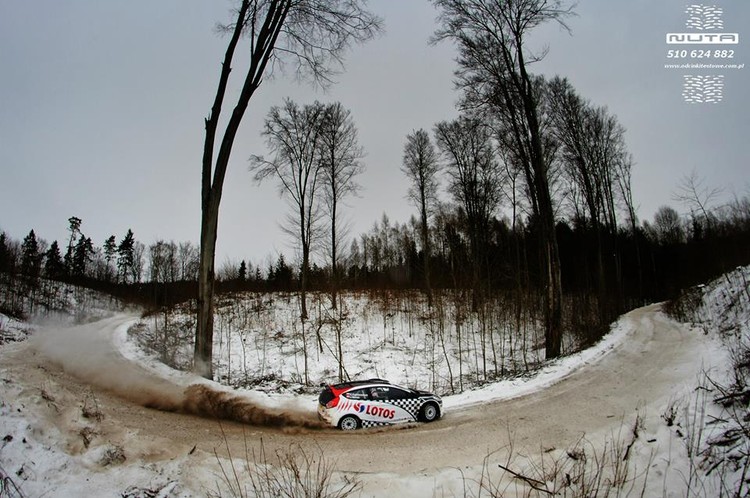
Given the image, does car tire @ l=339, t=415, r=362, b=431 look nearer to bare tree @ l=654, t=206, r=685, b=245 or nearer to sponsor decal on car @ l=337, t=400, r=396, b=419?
sponsor decal on car @ l=337, t=400, r=396, b=419

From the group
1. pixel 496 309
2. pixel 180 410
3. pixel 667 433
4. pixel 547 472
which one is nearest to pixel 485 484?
pixel 547 472

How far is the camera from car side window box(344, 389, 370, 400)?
8.59m

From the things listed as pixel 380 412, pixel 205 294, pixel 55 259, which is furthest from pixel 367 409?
pixel 55 259

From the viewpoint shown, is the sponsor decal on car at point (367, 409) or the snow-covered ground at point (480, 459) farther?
the sponsor decal on car at point (367, 409)

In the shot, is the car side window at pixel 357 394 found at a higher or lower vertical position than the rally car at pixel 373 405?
higher

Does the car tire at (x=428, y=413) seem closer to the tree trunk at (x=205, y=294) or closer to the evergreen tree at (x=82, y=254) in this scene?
the tree trunk at (x=205, y=294)

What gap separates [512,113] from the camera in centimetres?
1515

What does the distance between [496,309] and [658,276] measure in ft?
99.2

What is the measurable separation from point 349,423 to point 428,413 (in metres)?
2.07

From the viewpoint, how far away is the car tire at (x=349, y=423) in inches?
328

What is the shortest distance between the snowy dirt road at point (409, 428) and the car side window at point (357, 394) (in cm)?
87

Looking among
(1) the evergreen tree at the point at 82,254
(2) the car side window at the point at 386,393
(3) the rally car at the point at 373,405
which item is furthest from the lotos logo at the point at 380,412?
(1) the evergreen tree at the point at 82,254

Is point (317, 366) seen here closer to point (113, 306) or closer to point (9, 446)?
point (9, 446)

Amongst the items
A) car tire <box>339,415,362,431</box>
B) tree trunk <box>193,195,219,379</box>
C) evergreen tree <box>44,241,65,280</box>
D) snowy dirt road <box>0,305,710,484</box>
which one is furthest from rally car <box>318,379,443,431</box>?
evergreen tree <box>44,241,65,280</box>
